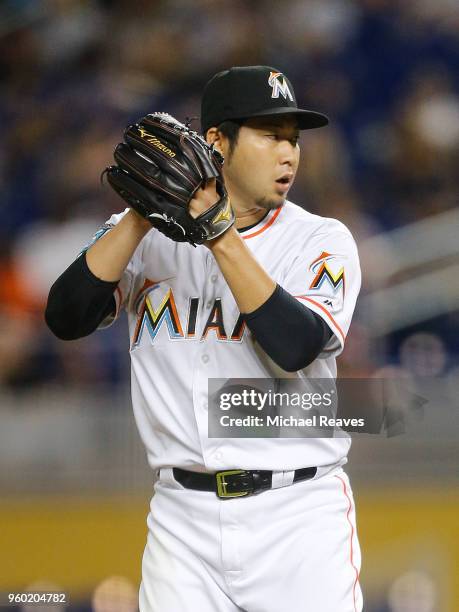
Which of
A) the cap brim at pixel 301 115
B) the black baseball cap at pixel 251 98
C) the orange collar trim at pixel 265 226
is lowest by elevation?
the orange collar trim at pixel 265 226

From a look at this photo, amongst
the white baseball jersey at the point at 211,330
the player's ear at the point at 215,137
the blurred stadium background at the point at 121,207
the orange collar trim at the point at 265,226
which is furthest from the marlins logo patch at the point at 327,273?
the blurred stadium background at the point at 121,207

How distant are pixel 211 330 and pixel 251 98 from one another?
0.33m

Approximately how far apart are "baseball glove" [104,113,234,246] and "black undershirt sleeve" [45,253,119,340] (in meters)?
0.12

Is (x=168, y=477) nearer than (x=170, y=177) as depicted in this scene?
No

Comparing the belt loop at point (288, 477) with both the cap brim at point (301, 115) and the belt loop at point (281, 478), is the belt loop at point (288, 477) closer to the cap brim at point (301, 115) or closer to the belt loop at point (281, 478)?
the belt loop at point (281, 478)

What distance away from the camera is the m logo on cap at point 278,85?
4.44 feet

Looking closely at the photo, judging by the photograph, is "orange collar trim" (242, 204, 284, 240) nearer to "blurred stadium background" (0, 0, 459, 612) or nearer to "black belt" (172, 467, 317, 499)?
"black belt" (172, 467, 317, 499)

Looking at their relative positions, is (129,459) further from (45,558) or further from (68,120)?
(68,120)

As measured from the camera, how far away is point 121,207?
9.25 ft

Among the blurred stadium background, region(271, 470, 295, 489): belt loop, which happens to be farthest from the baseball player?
the blurred stadium background

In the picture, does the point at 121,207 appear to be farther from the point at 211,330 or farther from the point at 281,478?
the point at 281,478

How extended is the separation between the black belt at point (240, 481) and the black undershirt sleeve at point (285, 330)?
0.52ft

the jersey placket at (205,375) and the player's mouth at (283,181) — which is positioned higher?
the player's mouth at (283,181)

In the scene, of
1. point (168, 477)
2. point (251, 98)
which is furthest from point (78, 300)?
point (251, 98)
